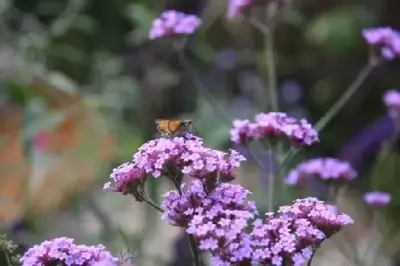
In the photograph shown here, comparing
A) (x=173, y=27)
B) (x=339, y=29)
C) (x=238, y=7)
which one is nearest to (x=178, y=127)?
(x=173, y=27)

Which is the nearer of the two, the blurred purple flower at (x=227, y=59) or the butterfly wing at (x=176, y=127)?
the butterfly wing at (x=176, y=127)

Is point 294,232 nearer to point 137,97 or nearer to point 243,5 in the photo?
point 243,5

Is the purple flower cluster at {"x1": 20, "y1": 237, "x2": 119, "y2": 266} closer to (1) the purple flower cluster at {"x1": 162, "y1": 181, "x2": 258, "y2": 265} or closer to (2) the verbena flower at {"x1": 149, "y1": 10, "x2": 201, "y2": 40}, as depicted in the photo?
(1) the purple flower cluster at {"x1": 162, "y1": 181, "x2": 258, "y2": 265}

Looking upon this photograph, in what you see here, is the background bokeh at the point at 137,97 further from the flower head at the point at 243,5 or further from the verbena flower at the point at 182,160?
the verbena flower at the point at 182,160

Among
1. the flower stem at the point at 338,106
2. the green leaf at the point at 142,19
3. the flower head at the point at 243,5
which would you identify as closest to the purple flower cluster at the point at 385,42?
the flower stem at the point at 338,106

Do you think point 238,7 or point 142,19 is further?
point 142,19
